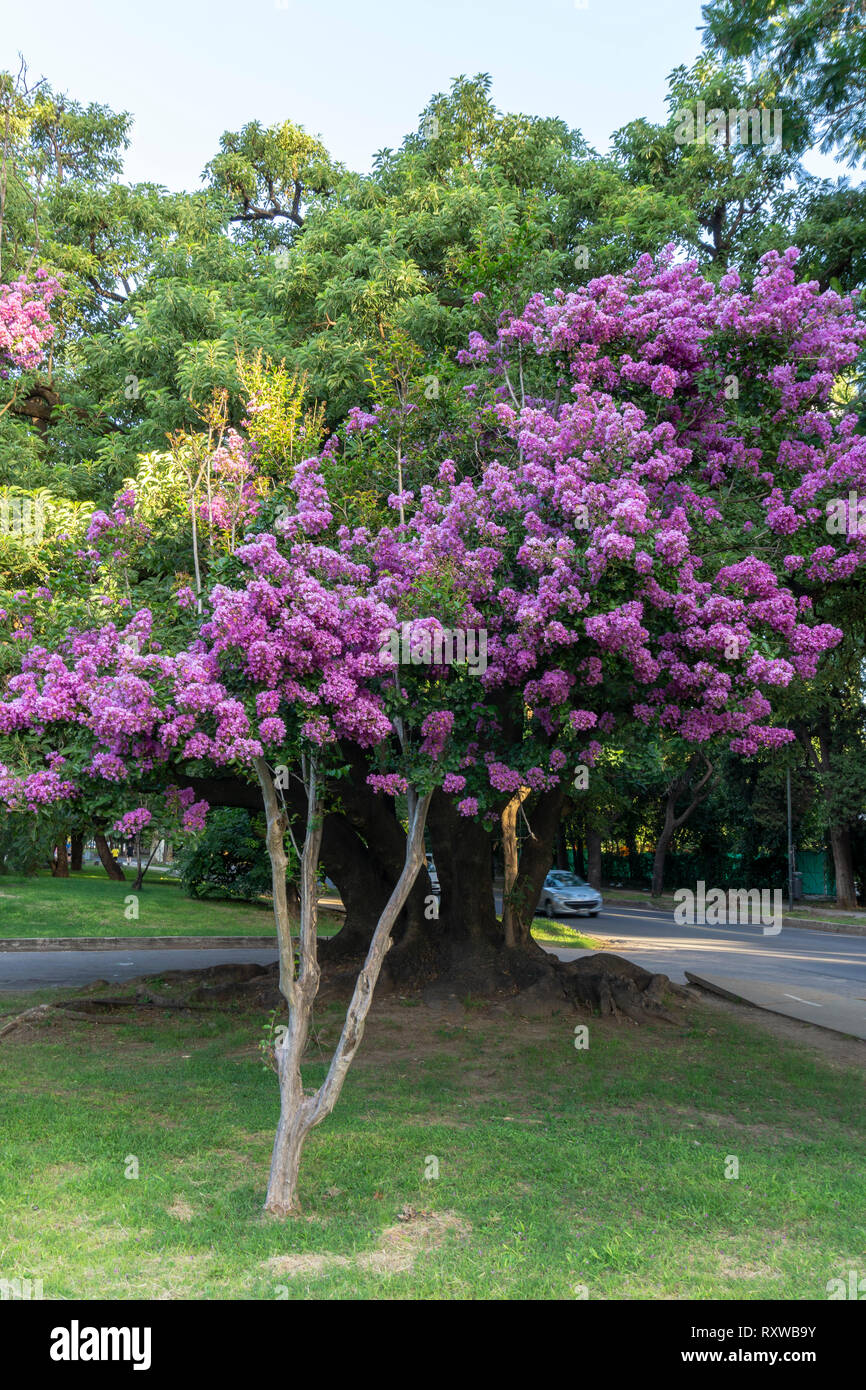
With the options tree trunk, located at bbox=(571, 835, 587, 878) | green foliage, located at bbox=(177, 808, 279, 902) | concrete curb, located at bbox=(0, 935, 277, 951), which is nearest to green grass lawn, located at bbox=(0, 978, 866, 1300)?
concrete curb, located at bbox=(0, 935, 277, 951)

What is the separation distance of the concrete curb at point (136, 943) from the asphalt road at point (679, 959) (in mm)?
361

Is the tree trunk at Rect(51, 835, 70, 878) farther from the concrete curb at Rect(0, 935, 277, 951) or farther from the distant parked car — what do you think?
the distant parked car

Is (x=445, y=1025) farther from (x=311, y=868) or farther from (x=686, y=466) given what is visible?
(x=686, y=466)

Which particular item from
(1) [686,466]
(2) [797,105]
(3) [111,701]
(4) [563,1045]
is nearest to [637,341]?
(1) [686,466]

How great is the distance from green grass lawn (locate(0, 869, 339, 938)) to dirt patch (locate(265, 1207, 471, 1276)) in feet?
43.7

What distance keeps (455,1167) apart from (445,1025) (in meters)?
4.60

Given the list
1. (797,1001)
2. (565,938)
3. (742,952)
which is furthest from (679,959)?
(797,1001)

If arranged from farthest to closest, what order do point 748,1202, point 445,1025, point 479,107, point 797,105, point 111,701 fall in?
point 479,107, point 445,1025, point 797,105, point 111,701, point 748,1202

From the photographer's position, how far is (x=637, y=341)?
7.73 m

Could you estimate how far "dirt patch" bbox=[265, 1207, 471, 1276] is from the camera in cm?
464

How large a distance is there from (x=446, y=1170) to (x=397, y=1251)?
1372 millimetres

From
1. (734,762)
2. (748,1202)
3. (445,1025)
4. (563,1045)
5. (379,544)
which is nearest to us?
(748,1202)

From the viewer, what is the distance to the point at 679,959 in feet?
59.4

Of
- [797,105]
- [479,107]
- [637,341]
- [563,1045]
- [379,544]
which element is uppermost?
[479,107]
